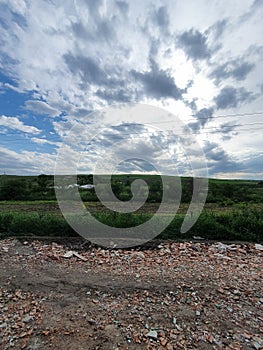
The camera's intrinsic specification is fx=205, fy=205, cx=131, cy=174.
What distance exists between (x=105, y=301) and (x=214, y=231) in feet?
14.2

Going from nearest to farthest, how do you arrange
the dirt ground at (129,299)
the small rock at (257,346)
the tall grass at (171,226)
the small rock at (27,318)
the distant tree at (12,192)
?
the small rock at (257,346)
the dirt ground at (129,299)
the small rock at (27,318)
the tall grass at (171,226)
the distant tree at (12,192)

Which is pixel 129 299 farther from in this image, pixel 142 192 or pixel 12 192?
pixel 12 192

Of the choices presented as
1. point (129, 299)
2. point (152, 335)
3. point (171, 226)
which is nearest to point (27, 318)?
point (129, 299)

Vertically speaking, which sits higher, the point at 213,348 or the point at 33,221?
the point at 33,221

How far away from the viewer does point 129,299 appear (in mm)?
3471

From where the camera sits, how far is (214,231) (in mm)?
6457

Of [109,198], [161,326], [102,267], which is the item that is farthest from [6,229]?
[109,198]

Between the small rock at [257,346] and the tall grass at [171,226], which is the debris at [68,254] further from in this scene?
the small rock at [257,346]

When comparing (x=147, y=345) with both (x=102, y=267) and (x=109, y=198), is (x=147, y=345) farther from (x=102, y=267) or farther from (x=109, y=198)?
(x=109, y=198)

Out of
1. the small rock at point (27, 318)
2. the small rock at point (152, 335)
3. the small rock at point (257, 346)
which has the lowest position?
the small rock at point (257, 346)

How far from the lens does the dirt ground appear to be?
2.71m

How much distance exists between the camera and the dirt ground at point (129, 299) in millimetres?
2705

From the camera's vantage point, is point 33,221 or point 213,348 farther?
point 33,221

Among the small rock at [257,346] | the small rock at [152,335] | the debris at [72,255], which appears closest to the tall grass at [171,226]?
the debris at [72,255]
